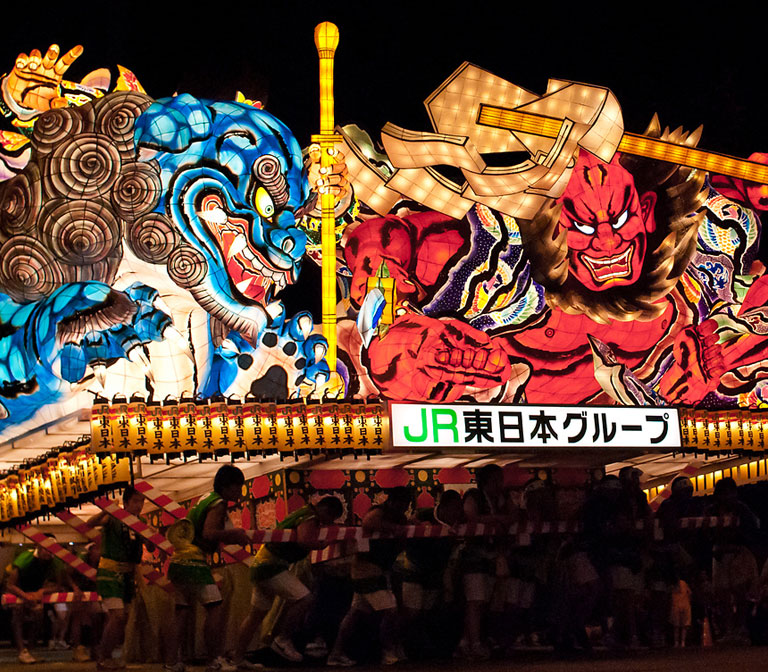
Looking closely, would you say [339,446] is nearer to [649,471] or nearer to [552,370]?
[552,370]

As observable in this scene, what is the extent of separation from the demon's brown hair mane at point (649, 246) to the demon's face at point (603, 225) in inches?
6.3

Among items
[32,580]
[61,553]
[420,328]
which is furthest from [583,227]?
[32,580]

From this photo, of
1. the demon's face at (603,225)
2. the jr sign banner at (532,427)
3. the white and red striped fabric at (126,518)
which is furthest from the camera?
the demon's face at (603,225)

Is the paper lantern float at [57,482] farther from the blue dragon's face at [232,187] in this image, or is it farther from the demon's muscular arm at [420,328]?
the demon's muscular arm at [420,328]

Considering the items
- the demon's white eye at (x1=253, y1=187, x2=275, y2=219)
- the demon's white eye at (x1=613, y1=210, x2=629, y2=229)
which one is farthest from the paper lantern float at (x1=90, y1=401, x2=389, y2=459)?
the demon's white eye at (x1=613, y1=210, x2=629, y2=229)

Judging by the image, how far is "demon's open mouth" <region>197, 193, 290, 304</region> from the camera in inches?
659

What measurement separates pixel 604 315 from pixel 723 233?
9.24 feet

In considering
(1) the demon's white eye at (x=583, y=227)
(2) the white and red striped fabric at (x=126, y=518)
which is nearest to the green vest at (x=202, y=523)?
(2) the white and red striped fabric at (x=126, y=518)

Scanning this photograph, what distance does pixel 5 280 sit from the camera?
1594 centimetres

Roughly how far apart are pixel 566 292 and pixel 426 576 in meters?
6.82

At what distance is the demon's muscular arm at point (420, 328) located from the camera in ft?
57.2

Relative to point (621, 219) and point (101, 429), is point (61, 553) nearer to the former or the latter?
point (101, 429)

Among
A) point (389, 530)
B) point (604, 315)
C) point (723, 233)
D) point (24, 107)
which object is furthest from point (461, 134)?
point (389, 530)

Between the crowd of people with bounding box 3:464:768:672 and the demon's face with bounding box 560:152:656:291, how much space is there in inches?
188
